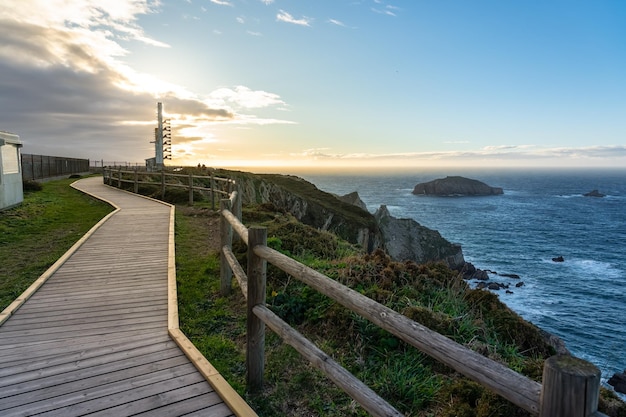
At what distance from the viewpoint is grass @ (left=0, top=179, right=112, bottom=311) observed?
7289 millimetres

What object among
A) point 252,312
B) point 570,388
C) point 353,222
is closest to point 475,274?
point 353,222

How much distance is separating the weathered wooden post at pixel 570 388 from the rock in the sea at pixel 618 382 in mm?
15991

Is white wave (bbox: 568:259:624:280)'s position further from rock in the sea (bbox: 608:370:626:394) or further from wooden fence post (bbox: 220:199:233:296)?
wooden fence post (bbox: 220:199:233:296)

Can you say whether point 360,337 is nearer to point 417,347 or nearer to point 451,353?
point 417,347

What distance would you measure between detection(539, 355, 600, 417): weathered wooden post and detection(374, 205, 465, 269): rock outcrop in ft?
112

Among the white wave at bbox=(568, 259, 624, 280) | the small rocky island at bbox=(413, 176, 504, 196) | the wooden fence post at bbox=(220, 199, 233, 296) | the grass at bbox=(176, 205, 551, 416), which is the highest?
the wooden fence post at bbox=(220, 199, 233, 296)

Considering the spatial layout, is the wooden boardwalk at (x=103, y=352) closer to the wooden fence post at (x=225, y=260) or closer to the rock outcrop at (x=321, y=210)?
the wooden fence post at (x=225, y=260)

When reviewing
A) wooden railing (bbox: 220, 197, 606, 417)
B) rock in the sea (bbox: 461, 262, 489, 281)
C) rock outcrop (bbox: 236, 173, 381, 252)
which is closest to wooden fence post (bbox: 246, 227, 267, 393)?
wooden railing (bbox: 220, 197, 606, 417)

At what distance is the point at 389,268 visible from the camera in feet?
20.6

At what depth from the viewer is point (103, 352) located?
412 cm

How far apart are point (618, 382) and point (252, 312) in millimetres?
15774

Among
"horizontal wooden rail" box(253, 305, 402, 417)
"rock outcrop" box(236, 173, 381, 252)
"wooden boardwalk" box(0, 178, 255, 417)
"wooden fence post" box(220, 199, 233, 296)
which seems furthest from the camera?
"rock outcrop" box(236, 173, 381, 252)

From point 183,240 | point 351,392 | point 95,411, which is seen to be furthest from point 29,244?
point 351,392

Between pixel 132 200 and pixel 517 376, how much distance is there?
18229mm
